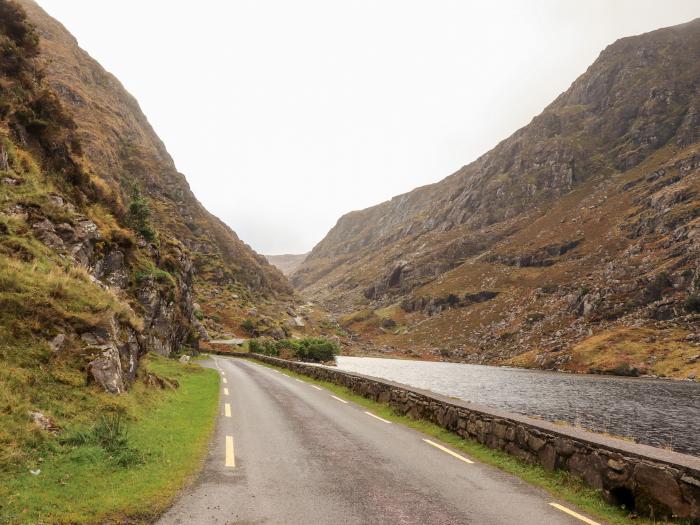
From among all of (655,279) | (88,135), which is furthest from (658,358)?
(88,135)

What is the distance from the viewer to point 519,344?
354 ft

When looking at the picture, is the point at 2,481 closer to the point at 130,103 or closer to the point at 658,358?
the point at 658,358

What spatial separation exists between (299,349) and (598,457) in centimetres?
7325

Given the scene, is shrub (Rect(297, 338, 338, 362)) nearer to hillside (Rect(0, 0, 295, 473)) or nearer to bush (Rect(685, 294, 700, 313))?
hillside (Rect(0, 0, 295, 473))

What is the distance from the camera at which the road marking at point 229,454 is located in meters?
9.42

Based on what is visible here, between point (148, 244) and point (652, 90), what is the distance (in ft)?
738

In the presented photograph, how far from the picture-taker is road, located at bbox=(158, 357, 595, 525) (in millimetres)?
6785

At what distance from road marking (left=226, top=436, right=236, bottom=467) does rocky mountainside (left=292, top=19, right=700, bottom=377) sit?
77.2 m

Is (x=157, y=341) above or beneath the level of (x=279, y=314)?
beneath

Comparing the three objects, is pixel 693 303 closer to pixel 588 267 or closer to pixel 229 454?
pixel 588 267

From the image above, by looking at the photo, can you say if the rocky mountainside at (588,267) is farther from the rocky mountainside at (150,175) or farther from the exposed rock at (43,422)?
the exposed rock at (43,422)

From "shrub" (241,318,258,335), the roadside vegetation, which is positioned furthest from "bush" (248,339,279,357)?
"shrub" (241,318,258,335)

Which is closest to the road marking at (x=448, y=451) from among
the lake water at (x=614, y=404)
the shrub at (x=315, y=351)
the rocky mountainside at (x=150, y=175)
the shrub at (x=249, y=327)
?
the lake water at (x=614, y=404)

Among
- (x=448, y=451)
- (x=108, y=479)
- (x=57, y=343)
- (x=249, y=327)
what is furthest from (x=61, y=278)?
(x=249, y=327)
